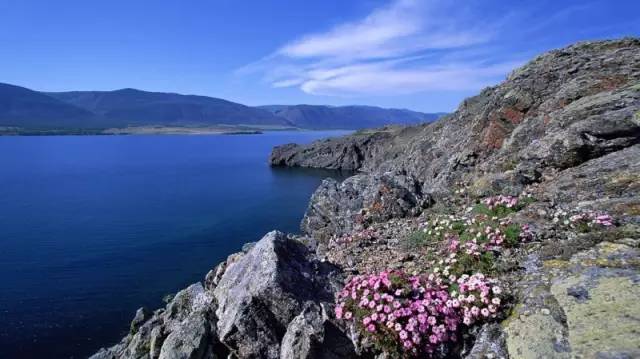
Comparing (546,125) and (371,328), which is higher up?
(546,125)

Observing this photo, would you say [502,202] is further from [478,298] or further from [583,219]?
[478,298]

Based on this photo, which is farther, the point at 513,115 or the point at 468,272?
the point at 513,115

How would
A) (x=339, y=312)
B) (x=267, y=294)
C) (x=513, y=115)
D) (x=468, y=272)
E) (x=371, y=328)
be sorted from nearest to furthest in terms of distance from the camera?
(x=371, y=328) → (x=339, y=312) → (x=468, y=272) → (x=267, y=294) → (x=513, y=115)

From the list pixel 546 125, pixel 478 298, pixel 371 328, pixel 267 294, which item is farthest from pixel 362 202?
pixel 371 328

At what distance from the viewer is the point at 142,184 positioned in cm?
9706

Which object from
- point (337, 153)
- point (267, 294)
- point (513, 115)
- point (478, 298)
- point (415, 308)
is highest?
point (513, 115)

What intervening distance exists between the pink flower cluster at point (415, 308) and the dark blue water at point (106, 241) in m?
23.1

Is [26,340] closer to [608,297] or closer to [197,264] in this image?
[197,264]

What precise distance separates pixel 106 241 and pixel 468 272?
4733cm

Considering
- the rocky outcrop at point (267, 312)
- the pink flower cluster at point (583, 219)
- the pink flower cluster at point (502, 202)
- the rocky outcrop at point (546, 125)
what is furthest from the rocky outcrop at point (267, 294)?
the rocky outcrop at point (546, 125)

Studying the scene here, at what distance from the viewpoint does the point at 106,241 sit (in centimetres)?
5000

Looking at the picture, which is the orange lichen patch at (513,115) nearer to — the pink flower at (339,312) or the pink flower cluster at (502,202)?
the pink flower cluster at (502,202)

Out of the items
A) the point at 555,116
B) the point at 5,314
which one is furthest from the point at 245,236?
the point at 555,116

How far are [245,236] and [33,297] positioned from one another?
22287mm
